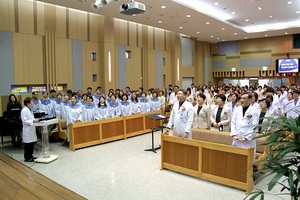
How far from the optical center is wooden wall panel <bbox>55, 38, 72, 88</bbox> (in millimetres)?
11625

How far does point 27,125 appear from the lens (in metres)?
6.22

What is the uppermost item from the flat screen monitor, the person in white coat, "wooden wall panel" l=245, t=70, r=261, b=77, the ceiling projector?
the ceiling projector

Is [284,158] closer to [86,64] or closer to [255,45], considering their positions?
[86,64]

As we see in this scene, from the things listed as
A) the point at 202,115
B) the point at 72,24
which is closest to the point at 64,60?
the point at 72,24

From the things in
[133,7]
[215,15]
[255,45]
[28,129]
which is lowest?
[28,129]

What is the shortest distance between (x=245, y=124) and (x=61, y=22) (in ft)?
33.0

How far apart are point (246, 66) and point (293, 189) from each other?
20.7 m

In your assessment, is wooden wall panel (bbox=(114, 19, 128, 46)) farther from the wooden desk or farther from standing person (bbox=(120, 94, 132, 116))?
the wooden desk

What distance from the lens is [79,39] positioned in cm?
1248

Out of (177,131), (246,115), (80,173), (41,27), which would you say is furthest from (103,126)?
(41,27)

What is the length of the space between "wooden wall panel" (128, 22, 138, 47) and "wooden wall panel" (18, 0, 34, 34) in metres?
5.70

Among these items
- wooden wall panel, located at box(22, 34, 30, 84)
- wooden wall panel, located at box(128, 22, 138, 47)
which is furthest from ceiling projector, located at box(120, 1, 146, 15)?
wooden wall panel, located at box(128, 22, 138, 47)

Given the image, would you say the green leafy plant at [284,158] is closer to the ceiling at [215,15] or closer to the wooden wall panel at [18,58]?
the ceiling at [215,15]

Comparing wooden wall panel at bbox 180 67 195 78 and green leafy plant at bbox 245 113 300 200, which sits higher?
wooden wall panel at bbox 180 67 195 78
